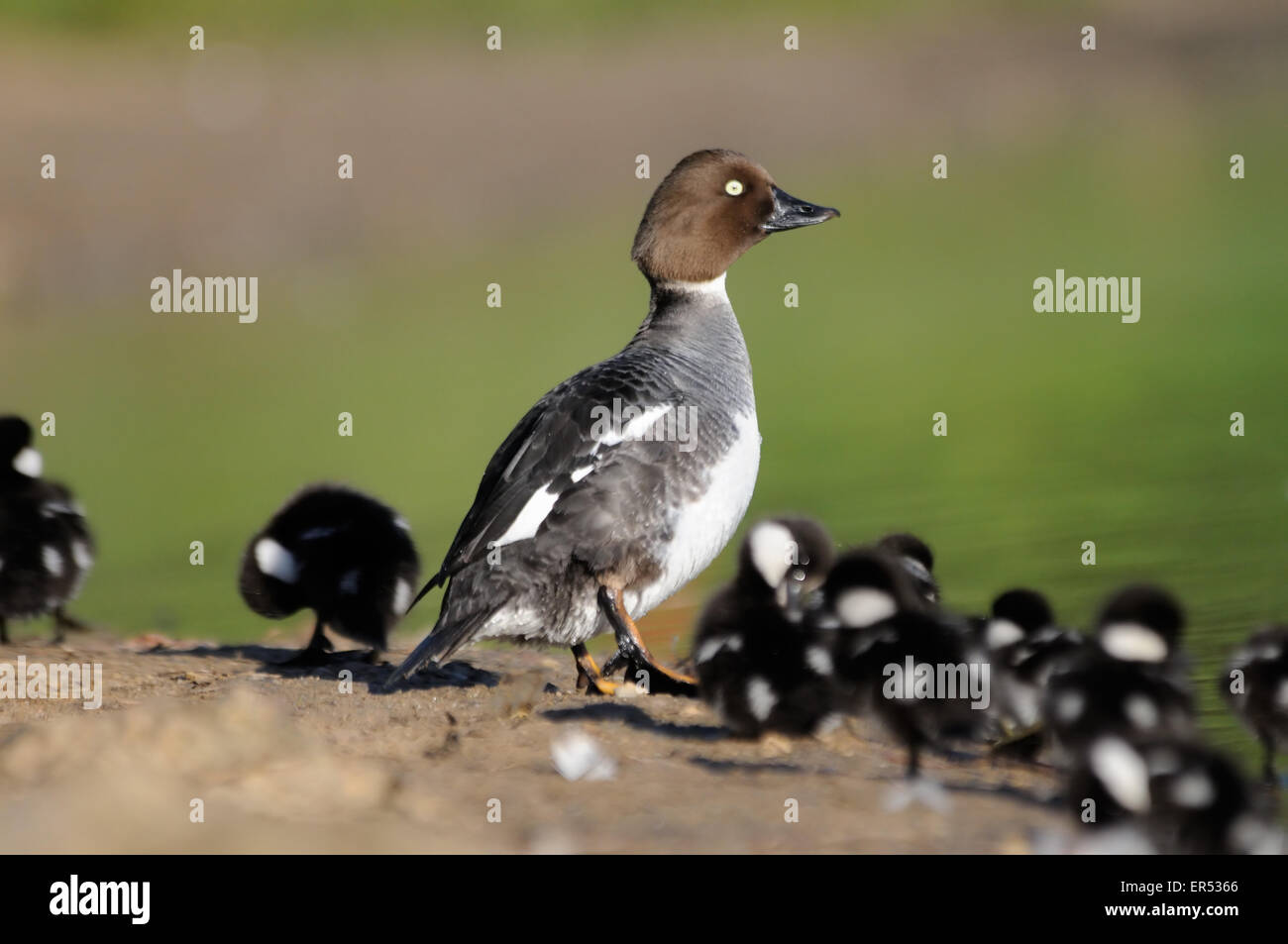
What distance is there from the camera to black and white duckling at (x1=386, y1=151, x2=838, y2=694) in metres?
6.05

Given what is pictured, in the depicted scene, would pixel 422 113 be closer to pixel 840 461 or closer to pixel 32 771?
pixel 840 461

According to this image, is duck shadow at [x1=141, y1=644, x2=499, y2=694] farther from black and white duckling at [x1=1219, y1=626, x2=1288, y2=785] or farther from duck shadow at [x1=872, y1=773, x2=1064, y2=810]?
black and white duckling at [x1=1219, y1=626, x2=1288, y2=785]

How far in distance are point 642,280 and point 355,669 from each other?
1346 cm

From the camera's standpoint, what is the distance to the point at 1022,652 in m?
5.57

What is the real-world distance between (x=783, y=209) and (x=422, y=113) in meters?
16.3

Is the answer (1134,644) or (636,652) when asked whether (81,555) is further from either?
(1134,644)

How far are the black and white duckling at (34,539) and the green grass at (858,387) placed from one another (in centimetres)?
100

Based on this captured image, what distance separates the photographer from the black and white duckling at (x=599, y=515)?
6047 mm

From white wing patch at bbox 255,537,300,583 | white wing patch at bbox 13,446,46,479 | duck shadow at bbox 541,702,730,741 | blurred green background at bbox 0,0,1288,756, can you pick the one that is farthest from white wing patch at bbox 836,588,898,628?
white wing patch at bbox 13,446,46,479

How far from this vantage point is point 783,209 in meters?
7.62

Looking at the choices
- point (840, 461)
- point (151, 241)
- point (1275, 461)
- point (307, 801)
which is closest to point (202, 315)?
point (151, 241)

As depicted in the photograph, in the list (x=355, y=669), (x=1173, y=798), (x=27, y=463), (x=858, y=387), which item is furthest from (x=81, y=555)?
(x=858, y=387)

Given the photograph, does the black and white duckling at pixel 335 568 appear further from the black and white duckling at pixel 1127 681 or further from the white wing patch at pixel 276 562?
the black and white duckling at pixel 1127 681

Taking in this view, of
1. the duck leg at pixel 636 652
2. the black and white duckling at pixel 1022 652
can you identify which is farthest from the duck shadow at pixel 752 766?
the duck leg at pixel 636 652
